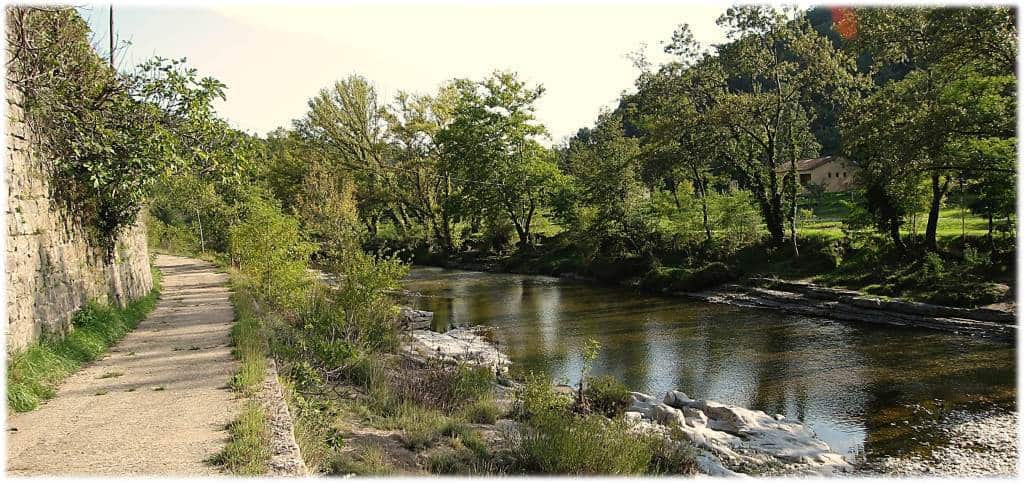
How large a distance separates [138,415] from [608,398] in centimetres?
668

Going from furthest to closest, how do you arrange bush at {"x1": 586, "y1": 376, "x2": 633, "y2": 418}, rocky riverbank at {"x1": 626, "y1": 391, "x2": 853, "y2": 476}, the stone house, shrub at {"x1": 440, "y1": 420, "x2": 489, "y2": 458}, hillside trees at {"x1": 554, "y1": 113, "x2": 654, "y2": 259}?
the stone house → hillside trees at {"x1": 554, "y1": 113, "x2": 654, "y2": 259} → bush at {"x1": 586, "y1": 376, "x2": 633, "y2": 418} → rocky riverbank at {"x1": 626, "y1": 391, "x2": 853, "y2": 476} → shrub at {"x1": 440, "y1": 420, "x2": 489, "y2": 458}

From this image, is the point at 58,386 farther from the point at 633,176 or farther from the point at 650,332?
the point at 633,176

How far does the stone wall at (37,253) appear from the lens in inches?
347

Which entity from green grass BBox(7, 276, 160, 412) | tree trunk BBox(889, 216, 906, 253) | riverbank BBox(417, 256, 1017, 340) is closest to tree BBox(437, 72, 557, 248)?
riverbank BBox(417, 256, 1017, 340)

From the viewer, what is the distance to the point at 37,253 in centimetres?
980

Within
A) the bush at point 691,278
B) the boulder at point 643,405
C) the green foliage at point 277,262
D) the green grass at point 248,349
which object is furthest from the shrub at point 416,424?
the bush at point 691,278

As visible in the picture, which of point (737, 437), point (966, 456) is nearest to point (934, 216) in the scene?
point (966, 456)

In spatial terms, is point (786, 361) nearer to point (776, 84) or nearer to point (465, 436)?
point (465, 436)

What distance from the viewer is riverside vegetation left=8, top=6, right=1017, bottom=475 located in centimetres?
914

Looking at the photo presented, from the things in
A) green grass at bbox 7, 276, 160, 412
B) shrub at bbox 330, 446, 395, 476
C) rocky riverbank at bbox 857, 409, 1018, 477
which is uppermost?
green grass at bbox 7, 276, 160, 412

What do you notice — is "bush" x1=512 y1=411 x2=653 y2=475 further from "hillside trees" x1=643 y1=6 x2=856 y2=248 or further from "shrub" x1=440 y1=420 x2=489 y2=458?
"hillside trees" x1=643 y1=6 x2=856 y2=248

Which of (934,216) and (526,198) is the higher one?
(526,198)

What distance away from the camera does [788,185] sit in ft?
88.9

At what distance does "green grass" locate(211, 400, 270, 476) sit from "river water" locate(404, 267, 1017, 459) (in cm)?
754
